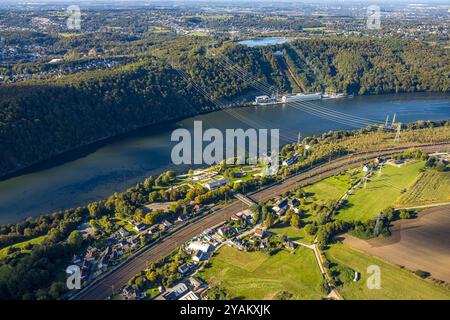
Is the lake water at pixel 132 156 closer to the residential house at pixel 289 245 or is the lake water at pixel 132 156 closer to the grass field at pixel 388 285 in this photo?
the residential house at pixel 289 245

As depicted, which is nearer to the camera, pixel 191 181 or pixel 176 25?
pixel 191 181

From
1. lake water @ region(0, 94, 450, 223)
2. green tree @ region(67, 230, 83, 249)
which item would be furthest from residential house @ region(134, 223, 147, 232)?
lake water @ region(0, 94, 450, 223)

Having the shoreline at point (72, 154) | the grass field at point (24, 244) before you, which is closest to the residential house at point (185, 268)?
the grass field at point (24, 244)

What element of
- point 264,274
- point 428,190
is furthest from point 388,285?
point 428,190

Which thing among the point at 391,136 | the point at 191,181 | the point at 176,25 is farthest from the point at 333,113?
the point at 176,25

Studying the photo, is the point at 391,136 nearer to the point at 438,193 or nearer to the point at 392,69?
the point at 438,193
